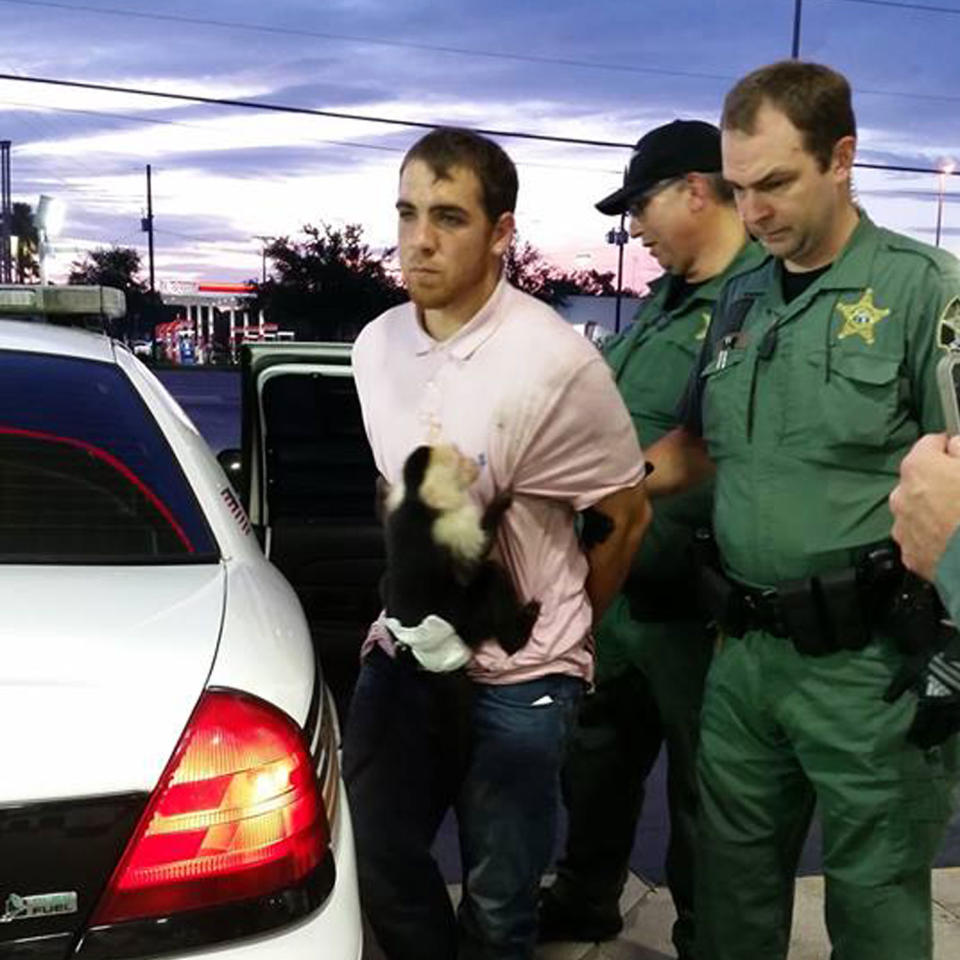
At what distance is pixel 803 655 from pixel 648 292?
4.09 ft

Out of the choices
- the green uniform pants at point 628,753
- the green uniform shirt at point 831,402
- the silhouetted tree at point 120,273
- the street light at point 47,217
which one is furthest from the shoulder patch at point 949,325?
the silhouetted tree at point 120,273

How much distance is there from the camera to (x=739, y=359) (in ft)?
7.46

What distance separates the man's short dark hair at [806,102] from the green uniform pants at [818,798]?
90cm

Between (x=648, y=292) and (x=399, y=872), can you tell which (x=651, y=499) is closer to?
(x=648, y=292)

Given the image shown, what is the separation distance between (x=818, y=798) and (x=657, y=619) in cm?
69

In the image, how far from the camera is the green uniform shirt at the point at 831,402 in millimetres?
2047

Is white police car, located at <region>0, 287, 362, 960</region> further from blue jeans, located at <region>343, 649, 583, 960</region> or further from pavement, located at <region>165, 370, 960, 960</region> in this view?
pavement, located at <region>165, 370, 960, 960</region>

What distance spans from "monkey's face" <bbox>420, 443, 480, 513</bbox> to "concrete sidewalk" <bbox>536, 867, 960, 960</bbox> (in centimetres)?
151

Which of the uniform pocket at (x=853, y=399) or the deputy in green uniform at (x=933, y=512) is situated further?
the uniform pocket at (x=853, y=399)

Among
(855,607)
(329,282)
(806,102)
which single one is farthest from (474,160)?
(329,282)

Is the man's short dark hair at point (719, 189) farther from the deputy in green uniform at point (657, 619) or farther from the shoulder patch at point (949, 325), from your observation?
the shoulder patch at point (949, 325)

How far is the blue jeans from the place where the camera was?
2.11 metres

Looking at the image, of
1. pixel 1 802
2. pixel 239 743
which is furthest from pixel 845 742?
pixel 1 802

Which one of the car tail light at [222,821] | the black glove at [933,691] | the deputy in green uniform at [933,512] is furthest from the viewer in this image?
the black glove at [933,691]
